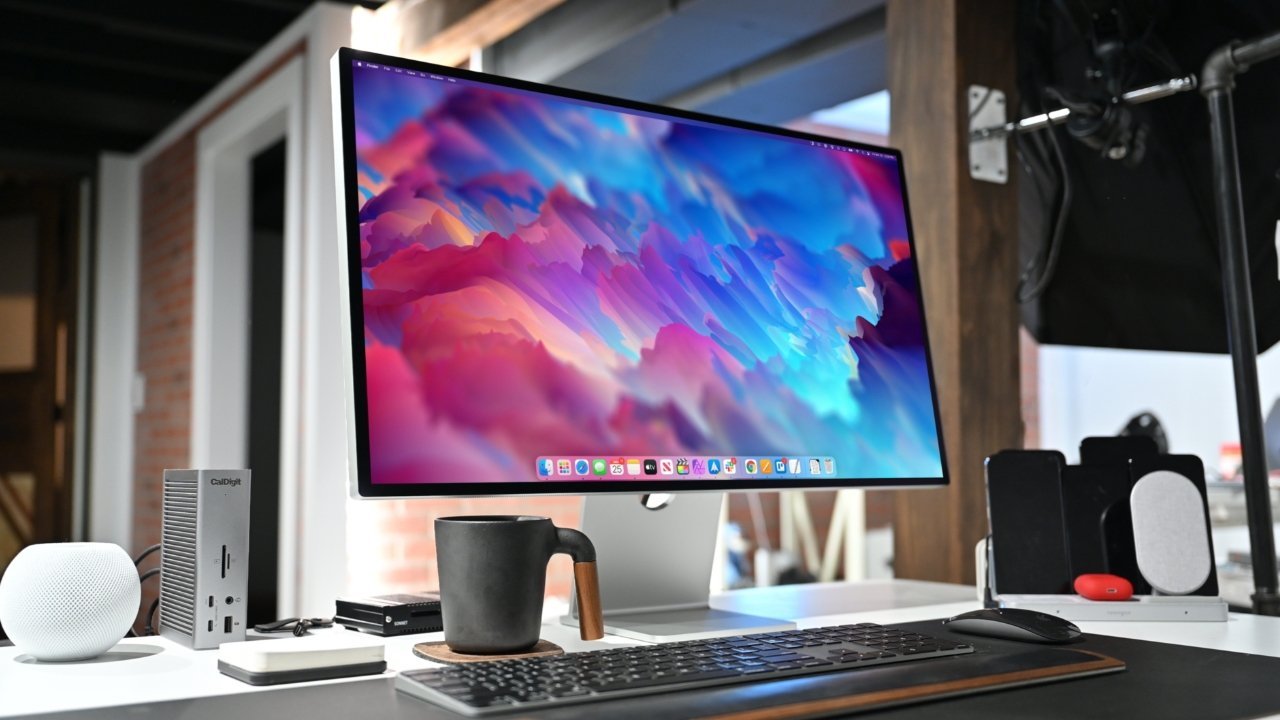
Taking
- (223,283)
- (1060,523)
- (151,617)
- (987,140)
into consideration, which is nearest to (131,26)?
(223,283)

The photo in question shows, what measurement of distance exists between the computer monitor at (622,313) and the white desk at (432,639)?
0.47 ft

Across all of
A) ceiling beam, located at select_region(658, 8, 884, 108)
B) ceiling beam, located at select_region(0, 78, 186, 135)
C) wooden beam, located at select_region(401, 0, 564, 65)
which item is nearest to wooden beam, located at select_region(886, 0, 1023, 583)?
ceiling beam, located at select_region(658, 8, 884, 108)

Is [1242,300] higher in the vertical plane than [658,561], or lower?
higher

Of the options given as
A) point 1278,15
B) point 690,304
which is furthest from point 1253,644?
point 1278,15

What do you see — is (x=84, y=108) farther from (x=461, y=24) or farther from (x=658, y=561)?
(x=658, y=561)

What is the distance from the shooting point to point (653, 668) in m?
0.71

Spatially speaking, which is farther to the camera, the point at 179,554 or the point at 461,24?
the point at 461,24

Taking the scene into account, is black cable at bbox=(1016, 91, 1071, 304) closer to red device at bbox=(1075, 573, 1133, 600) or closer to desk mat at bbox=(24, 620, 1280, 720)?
red device at bbox=(1075, 573, 1133, 600)

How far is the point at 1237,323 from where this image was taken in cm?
142

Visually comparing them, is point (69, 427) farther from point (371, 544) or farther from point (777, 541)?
point (777, 541)

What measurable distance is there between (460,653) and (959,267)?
1067 mm

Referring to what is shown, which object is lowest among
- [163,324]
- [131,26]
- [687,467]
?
[687,467]

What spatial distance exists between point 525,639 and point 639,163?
0.45 meters

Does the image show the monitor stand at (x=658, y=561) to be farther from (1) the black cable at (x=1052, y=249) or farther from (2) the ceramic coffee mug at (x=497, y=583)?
(1) the black cable at (x=1052, y=249)
